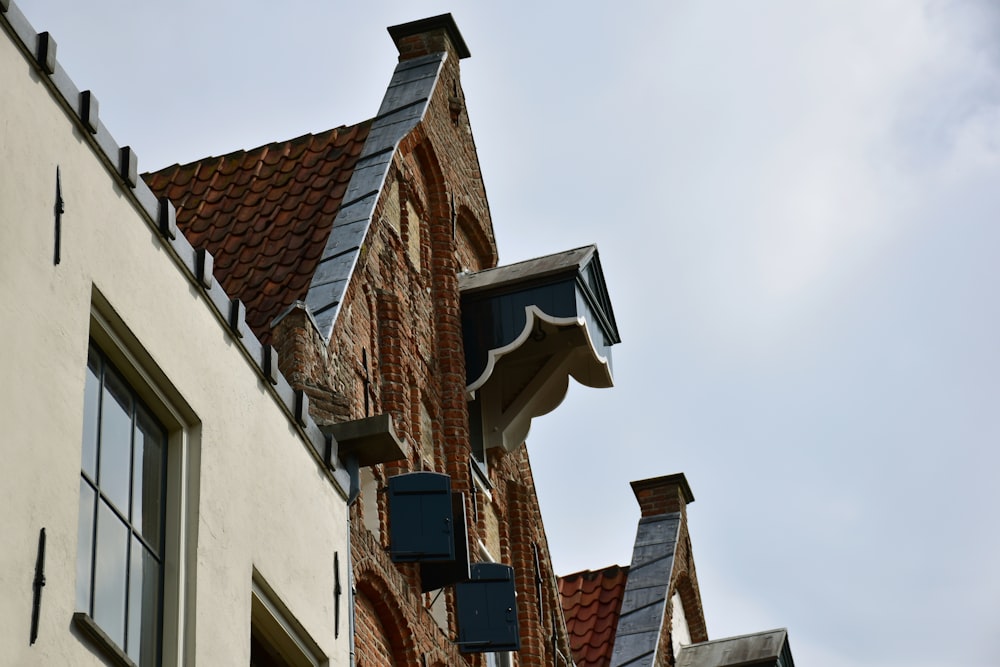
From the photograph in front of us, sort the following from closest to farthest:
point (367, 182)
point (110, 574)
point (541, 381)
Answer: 1. point (110, 574)
2. point (367, 182)
3. point (541, 381)

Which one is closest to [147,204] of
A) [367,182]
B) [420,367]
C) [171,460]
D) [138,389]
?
[138,389]

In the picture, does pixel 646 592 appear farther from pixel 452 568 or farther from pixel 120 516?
pixel 120 516

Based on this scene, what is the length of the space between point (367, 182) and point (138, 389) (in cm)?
574

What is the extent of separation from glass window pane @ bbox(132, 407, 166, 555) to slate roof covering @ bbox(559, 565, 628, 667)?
413 inches

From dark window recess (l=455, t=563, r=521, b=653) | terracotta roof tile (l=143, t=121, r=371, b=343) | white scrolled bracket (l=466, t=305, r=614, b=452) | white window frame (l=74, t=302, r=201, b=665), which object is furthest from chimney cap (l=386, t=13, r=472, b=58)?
white window frame (l=74, t=302, r=201, b=665)

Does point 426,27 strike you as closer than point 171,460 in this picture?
→ No

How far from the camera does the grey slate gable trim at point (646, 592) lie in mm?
17312

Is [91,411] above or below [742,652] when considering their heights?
below

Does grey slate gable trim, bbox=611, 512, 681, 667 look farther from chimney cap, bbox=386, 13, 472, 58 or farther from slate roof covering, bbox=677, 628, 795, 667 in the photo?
chimney cap, bbox=386, 13, 472, 58

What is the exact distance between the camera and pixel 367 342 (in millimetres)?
11969

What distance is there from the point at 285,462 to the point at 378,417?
3.90 ft

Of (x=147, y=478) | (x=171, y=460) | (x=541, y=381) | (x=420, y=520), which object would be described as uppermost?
(x=541, y=381)

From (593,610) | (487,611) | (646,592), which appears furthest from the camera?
(593,610)

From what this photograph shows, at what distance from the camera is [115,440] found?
7172 mm
